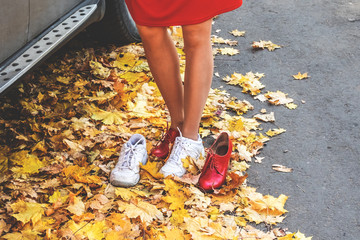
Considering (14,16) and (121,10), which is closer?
(14,16)

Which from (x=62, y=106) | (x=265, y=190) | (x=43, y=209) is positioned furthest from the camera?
(x=62, y=106)

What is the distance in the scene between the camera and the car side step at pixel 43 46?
6.95ft

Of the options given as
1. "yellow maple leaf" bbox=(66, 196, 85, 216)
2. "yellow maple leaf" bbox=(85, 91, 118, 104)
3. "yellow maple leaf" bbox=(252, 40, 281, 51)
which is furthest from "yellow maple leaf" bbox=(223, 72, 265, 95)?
"yellow maple leaf" bbox=(66, 196, 85, 216)

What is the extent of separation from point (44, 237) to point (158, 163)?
2.57 feet

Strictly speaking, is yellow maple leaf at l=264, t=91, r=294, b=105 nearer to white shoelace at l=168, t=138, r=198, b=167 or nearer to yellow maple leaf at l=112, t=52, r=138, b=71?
white shoelace at l=168, t=138, r=198, b=167

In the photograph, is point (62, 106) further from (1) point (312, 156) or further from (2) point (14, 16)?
(1) point (312, 156)

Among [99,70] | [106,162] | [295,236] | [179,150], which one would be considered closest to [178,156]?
[179,150]

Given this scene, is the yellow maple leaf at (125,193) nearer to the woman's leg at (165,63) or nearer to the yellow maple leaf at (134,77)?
the woman's leg at (165,63)

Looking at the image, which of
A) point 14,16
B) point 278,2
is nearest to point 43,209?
point 14,16

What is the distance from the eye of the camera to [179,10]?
1.93 metres

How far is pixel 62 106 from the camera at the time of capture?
299 cm

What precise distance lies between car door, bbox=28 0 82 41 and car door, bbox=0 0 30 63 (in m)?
0.06

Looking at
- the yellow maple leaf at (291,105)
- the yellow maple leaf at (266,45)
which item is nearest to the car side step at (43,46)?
the yellow maple leaf at (291,105)

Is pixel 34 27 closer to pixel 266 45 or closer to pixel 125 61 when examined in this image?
pixel 125 61
